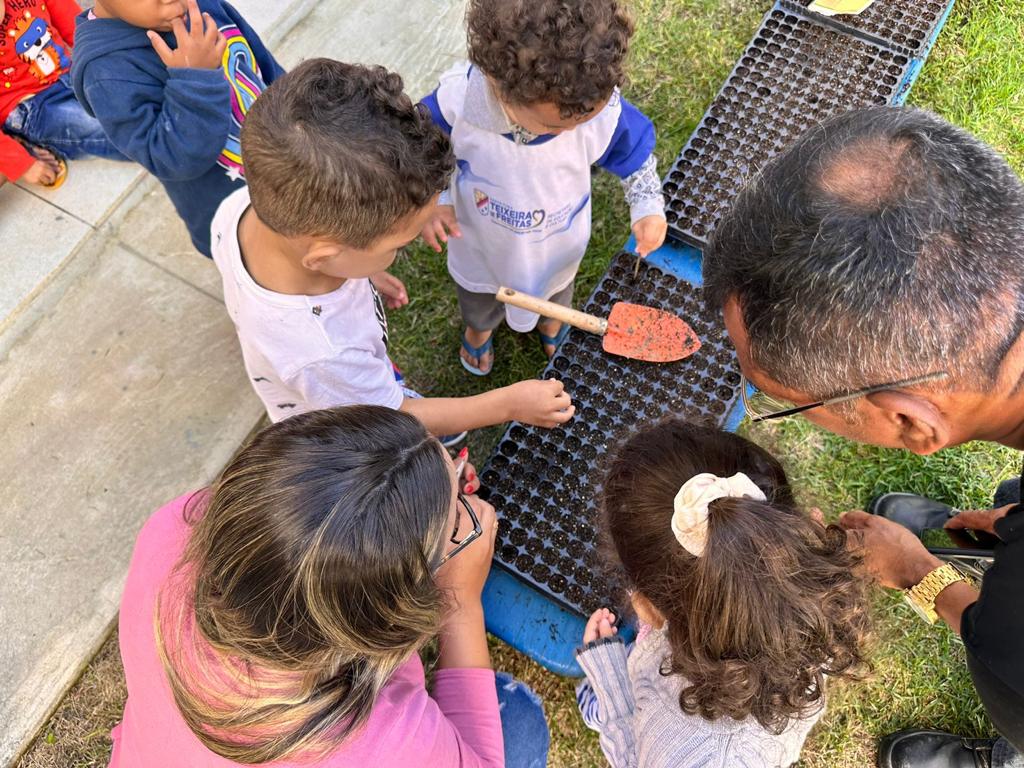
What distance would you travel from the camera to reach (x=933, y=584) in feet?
6.03

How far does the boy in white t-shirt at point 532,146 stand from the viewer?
5.24 ft

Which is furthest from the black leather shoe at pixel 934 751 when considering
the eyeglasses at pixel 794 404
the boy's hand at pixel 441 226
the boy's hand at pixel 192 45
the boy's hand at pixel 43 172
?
the boy's hand at pixel 43 172

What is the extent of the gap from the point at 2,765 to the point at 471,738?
176 centimetres

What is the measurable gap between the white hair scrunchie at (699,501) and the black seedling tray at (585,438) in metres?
0.78

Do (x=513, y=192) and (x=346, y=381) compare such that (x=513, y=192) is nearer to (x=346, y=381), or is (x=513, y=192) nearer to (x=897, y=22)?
(x=346, y=381)

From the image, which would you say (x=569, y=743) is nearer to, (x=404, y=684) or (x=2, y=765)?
(x=404, y=684)

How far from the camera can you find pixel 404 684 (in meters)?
1.53

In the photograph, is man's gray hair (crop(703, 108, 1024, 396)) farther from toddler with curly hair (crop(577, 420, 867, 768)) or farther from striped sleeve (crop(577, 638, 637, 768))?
striped sleeve (crop(577, 638, 637, 768))

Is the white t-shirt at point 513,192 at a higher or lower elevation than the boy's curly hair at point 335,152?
lower

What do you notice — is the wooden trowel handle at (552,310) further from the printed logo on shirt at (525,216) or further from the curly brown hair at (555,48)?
the curly brown hair at (555,48)

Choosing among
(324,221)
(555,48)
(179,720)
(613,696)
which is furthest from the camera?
(613,696)

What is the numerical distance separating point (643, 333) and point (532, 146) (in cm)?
72

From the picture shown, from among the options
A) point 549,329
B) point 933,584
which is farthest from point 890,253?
point 549,329

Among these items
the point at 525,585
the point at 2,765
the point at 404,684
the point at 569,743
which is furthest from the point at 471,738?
the point at 2,765
